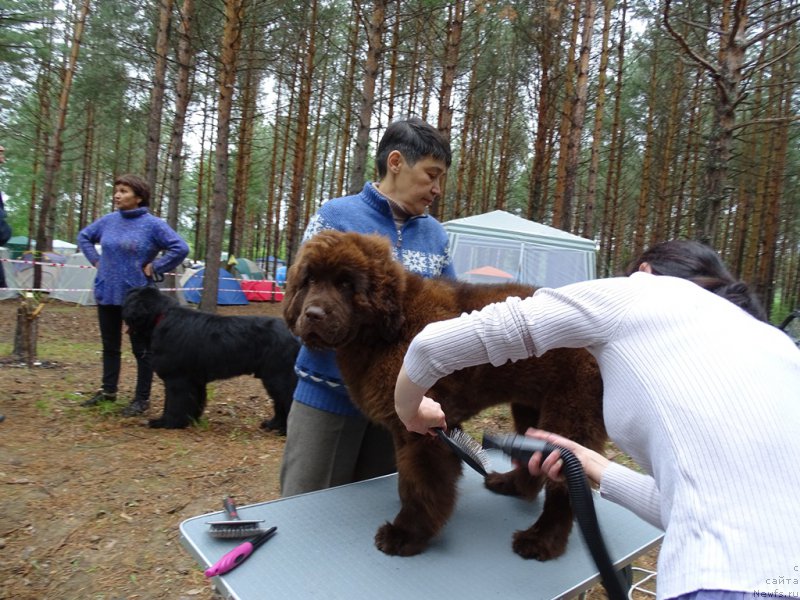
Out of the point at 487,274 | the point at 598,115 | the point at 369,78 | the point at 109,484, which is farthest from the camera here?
→ the point at 598,115

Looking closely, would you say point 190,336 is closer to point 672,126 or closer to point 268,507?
point 268,507

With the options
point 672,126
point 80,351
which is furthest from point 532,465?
point 672,126

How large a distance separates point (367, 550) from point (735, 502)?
4.73 feet

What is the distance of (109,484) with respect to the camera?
4.47 metres

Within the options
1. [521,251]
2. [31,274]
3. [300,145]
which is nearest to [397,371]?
[521,251]

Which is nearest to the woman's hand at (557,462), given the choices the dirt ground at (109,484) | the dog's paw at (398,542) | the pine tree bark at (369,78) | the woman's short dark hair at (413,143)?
the dog's paw at (398,542)

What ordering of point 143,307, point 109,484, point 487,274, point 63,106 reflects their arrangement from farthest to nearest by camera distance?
point 63,106
point 487,274
point 143,307
point 109,484

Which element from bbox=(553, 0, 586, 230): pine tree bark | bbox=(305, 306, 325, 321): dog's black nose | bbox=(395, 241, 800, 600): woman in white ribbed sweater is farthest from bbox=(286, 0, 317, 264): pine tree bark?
bbox=(395, 241, 800, 600): woman in white ribbed sweater

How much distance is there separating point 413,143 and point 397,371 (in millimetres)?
1047

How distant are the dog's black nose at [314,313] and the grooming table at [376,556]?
88 cm

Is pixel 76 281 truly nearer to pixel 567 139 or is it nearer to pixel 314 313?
pixel 567 139

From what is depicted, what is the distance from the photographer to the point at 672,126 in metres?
20.0

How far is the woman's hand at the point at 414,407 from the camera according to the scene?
5.28ft

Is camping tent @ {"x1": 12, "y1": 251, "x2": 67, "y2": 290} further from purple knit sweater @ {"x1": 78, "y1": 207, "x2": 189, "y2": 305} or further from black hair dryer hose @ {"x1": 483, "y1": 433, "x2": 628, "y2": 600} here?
black hair dryer hose @ {"x1": 483, "y1": 433, "x2": 628, "y2": 600}
